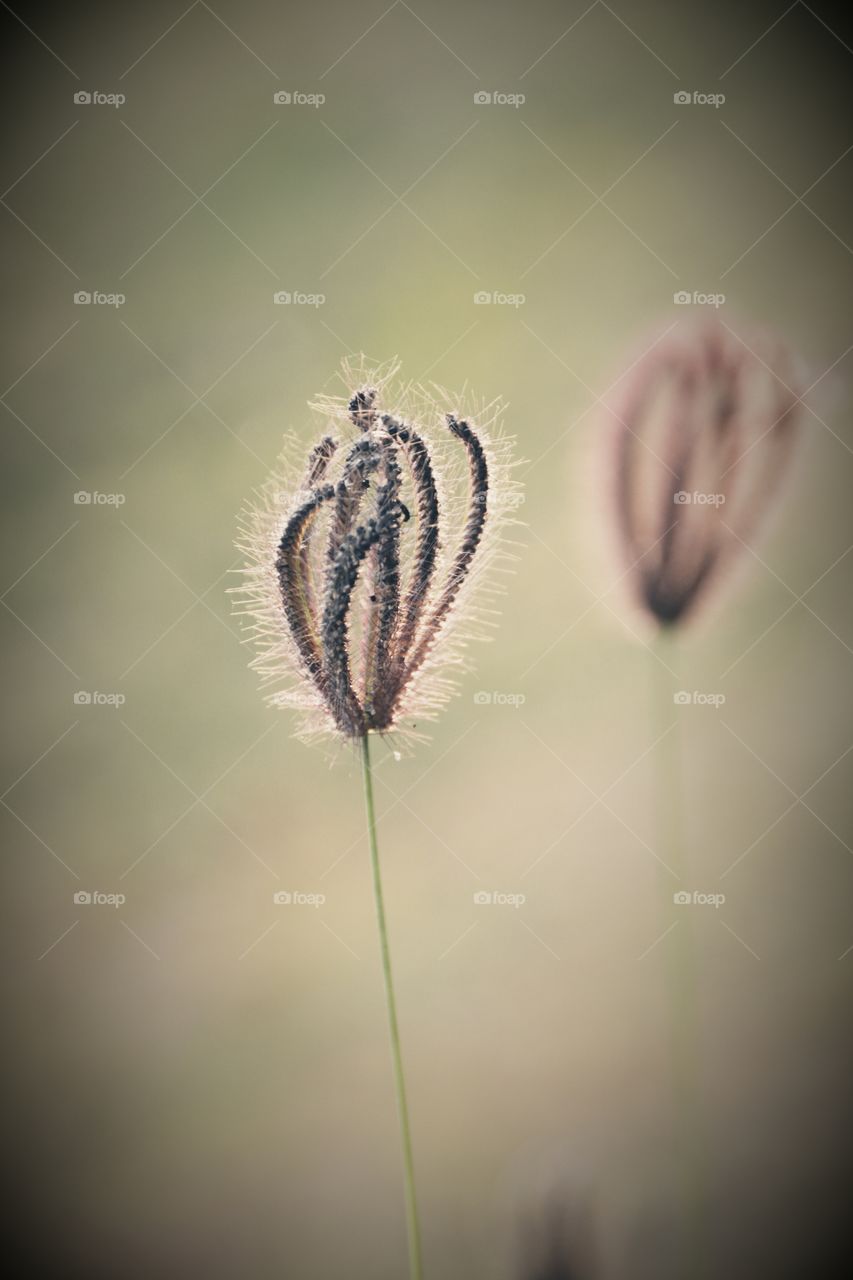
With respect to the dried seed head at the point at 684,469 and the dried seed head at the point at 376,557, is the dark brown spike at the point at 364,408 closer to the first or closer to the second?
the dried seed head at the point at 376,557

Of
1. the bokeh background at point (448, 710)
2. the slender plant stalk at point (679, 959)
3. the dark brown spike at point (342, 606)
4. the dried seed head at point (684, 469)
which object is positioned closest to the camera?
the dark brown spike at point (342, 606)

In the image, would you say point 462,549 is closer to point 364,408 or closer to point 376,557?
point 376,557

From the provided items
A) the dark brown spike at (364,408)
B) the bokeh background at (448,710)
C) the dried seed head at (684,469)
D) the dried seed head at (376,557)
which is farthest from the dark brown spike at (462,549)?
the bokeh background at (448,710)

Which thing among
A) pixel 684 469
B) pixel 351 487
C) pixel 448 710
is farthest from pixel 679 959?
pixel 351 487

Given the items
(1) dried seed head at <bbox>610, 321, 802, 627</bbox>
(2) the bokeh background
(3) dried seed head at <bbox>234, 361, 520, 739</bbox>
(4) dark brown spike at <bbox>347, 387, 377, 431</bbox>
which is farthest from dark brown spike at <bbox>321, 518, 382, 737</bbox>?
(2) the bokeh background

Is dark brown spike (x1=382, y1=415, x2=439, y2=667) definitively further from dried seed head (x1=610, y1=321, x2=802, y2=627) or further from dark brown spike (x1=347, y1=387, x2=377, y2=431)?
dried seed head (x1=610, y1=321, x2=802, y2=627)

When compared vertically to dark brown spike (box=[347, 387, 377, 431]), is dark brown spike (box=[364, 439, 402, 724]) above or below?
below

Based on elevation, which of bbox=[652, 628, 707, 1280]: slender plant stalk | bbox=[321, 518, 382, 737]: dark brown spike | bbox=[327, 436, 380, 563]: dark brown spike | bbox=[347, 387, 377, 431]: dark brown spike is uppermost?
bbox=[347, 387, 377, 431]: dark brown spike
